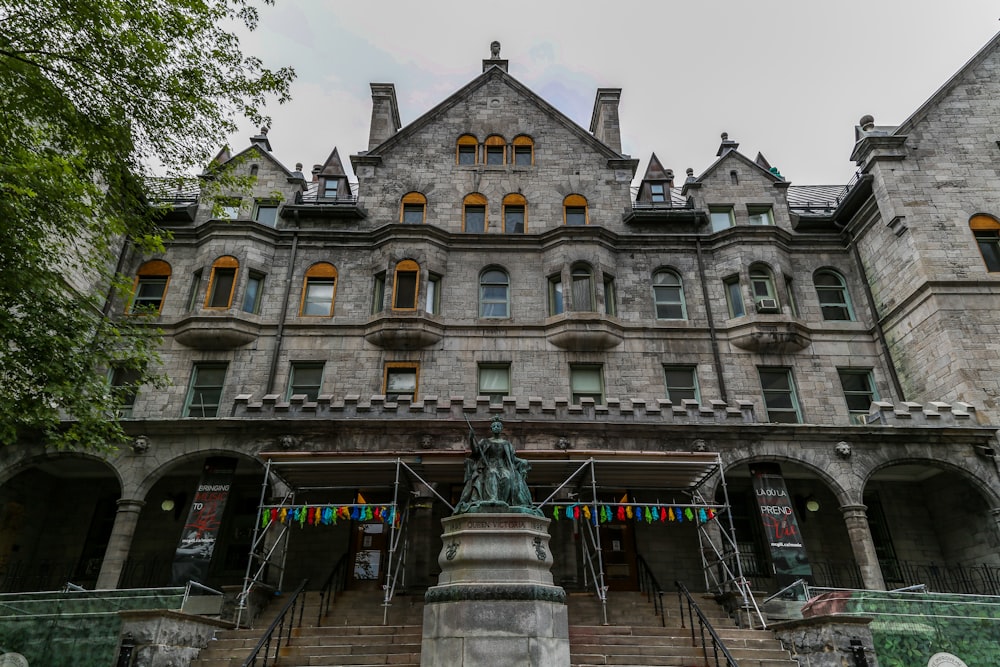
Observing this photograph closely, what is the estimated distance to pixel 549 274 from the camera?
21266mm

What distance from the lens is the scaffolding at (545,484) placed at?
14125mm

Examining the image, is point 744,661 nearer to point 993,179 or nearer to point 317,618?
point 317,618

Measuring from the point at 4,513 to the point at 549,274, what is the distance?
56.9 ft

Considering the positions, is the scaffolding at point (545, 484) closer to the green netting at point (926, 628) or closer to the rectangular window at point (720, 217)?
the green netting at point (926, 628)

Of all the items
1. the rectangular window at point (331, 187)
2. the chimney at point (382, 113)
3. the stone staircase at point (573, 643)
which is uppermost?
the chimney at point (382, 113)

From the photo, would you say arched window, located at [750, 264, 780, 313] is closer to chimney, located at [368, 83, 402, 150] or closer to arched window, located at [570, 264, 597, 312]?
arched window, located at [570, 264, 597, 312]

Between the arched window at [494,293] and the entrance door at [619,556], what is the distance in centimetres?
770

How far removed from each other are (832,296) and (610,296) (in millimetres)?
7895

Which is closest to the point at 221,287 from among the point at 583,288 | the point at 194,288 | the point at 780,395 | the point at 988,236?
the point at 194,288

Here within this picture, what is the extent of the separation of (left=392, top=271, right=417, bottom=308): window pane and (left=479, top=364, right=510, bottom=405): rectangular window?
3204 mm

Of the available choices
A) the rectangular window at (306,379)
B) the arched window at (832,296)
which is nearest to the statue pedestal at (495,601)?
the rectangular window at (306,379)

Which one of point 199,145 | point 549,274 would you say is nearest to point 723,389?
point 549,274

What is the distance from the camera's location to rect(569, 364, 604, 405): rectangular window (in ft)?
64.7

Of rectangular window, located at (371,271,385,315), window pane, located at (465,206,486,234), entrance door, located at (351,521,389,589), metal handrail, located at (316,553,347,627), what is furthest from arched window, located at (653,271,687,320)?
metal handrail, located at (316,553,347,627)
